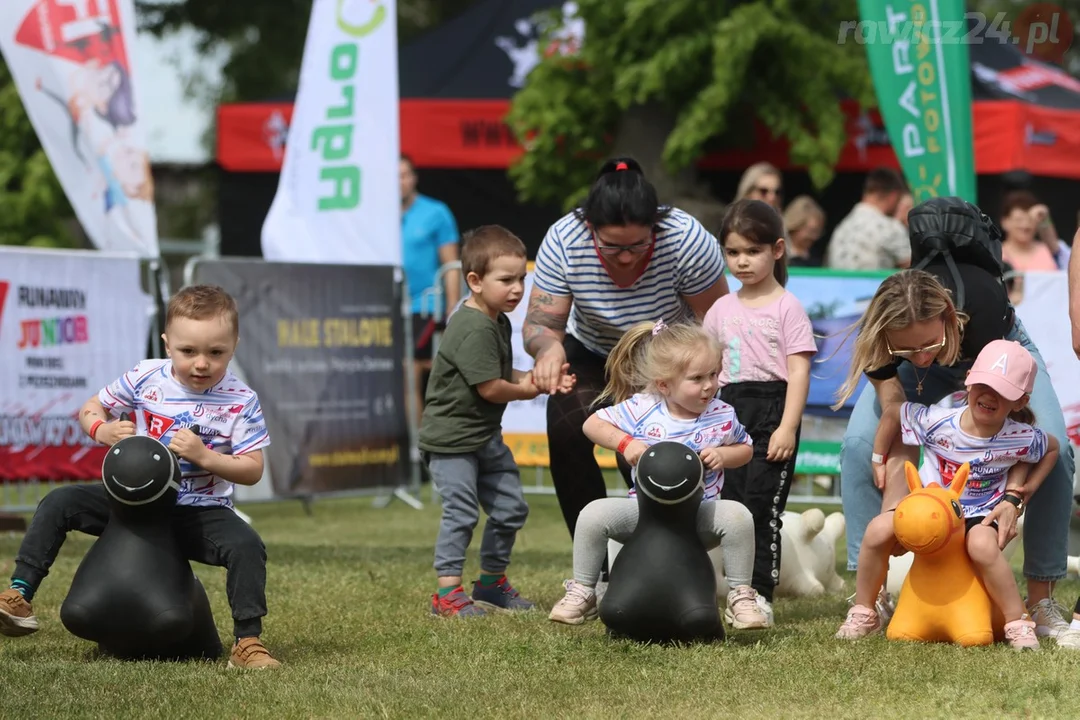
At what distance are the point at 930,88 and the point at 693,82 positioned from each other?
5253 mm

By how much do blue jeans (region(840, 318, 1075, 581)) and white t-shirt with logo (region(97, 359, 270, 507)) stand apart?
2.20 m

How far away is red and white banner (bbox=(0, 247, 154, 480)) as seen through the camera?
9.19 meters

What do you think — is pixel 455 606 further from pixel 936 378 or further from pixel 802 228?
pixel 802 228

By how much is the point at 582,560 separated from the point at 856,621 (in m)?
0.99

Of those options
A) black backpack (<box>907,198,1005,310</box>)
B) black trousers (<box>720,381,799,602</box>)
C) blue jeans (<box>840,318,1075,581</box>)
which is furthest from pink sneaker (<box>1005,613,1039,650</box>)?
black backpack (<box>907,198,1005,310</box>)

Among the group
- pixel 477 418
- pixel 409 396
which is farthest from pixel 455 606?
pixel 409 396

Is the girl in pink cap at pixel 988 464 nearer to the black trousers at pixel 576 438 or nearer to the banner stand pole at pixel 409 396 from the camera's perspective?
the black trousers at pixel 576 438

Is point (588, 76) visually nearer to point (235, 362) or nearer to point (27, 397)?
point (235, 362)

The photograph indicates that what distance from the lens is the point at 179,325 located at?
521 centimetres

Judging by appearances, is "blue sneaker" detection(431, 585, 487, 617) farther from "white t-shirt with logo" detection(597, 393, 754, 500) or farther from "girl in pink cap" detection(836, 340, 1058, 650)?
"girl in pink cap" detection(836, 340, 1058, 650)

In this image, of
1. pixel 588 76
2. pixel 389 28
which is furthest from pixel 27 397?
pixel 588 76

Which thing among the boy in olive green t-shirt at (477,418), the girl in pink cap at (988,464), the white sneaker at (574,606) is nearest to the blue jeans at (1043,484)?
the girl in pink cap at (988,464)

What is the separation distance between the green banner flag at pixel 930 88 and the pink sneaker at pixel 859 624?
4740mm

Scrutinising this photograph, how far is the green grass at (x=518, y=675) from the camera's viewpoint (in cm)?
437
